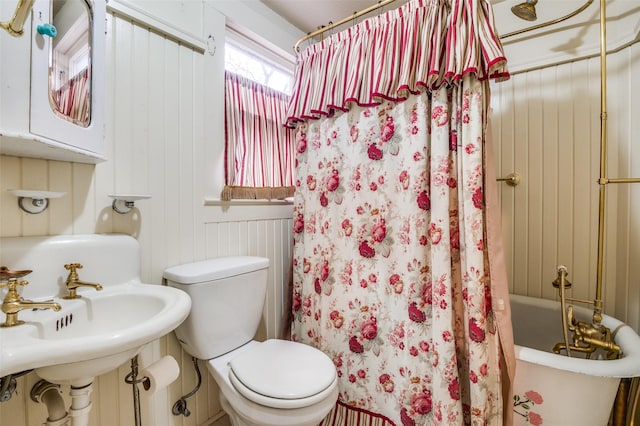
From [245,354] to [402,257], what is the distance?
2.68 feet

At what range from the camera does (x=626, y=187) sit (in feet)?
4.93

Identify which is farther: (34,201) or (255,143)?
(255,143)

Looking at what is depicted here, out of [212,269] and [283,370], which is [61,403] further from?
[283,370]

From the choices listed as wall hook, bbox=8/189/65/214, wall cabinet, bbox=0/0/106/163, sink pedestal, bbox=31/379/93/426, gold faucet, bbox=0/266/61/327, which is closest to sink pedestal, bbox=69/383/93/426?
sink pedestal, bbox=31/379/93/426

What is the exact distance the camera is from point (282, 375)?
45.0 inches

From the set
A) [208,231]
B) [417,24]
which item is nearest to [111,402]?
[208,231]

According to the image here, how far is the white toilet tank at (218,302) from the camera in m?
1.20

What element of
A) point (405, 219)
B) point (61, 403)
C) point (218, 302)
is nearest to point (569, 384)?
point (405, 219)

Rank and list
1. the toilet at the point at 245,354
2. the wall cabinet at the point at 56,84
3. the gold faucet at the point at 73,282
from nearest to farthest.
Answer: the wall cabinet at the point at 56,84 < the gold faucet at the point at 73,282 < the toilet at the point at 245,354

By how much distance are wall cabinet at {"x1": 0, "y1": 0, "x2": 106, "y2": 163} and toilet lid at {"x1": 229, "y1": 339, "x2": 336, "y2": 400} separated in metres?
0.95

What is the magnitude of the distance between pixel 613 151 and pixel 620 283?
687 millimetres

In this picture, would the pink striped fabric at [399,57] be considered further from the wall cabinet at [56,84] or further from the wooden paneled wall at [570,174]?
the wall cabinet at [56,84]

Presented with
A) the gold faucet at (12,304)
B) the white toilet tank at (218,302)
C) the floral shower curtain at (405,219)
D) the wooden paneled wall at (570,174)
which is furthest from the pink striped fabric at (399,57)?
the gold faucet at (12,304)

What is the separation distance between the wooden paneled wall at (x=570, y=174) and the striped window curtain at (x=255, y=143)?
135cm
